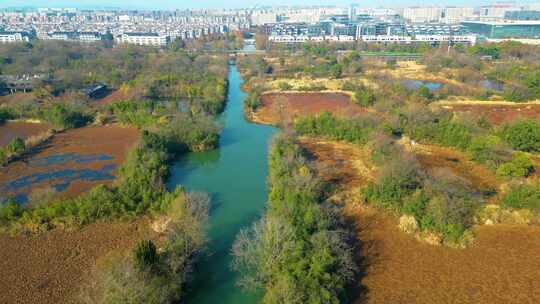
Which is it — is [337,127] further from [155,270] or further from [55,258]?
[55,258]

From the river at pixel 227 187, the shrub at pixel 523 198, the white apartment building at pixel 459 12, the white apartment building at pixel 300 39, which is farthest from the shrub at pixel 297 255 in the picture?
the white apartment building at pixel 459 12

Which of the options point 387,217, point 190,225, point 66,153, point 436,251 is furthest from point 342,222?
point 66,153

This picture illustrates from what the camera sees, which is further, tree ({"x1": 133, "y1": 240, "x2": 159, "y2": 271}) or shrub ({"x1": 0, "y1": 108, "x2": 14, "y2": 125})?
shrub ({"x1": 0, "y1": 108, "x2": 14, "y2": 125})

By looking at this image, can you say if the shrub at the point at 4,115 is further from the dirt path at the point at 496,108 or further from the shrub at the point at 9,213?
the dirt path at the point at 496,108

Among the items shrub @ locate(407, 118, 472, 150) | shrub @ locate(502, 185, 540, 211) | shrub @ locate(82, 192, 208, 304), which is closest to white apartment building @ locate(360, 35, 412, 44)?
shrub @ locate(407, 118, 472, 150)

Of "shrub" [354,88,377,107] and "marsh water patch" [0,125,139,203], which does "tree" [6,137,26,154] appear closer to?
"marsh water patch" [0,125,139,203]

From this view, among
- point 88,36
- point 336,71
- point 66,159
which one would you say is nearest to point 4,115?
point 66,159

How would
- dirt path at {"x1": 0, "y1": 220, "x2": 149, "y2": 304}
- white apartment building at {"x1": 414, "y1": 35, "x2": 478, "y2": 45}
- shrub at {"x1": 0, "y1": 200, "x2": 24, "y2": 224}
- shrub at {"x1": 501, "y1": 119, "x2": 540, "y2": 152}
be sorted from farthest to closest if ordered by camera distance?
white apartment building at {"x1": 414, "y1": 35, "x2": 478, "y2": 45}
shrub at {"x1": 501, "y1": 119, "x2": 540, "y2": 152}
shrub at {"x1": 0, "y1": 200, "x2": 24, "y2": 224}
dirt path at {"x1": 0, "y1": 220, "x2": 149, "y2": 304}

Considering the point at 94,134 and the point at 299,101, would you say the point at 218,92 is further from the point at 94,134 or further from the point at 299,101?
the point at 94,134
